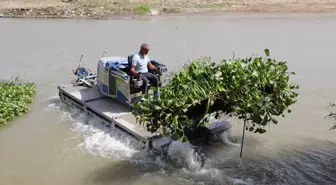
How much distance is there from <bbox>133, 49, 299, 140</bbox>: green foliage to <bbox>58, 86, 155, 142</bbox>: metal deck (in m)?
1.41

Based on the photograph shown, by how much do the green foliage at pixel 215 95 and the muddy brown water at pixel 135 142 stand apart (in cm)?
117

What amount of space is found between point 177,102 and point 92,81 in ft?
18.1

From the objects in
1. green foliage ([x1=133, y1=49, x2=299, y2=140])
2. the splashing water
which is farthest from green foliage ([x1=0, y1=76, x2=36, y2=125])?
green foliage ([x1=133, y1=49, x2=299, y2=140])

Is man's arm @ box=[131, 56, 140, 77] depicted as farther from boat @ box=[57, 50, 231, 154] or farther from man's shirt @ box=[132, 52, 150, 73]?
boat @ box=[57, 50, 231, 154]

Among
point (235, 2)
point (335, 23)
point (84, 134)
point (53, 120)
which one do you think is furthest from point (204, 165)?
point (235, 2)

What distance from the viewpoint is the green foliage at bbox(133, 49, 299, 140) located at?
741 cm

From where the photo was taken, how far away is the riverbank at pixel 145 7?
2898 cm

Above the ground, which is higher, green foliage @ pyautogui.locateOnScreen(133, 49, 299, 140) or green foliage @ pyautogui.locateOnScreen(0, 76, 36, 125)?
green foliage @ pyautogui.locateOnScreen(133, 49, 299, 140)

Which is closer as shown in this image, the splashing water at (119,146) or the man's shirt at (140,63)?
the splashing water at (119,146)

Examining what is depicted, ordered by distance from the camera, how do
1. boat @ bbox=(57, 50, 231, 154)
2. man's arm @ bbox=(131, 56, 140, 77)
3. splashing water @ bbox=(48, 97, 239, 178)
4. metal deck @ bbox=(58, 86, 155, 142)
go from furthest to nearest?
man's arm @ bbox=(131, 56, 140, 77) → metal deck @ bbox=(58, 86, 155, 142) → boat @ bbox=(57, 50, 231, 154) → splashing water @ bbox=(48, 97, 239, 178)

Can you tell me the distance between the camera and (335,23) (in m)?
24.7

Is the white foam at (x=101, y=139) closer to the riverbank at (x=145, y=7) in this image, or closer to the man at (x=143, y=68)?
the man at (x=143, y=68)

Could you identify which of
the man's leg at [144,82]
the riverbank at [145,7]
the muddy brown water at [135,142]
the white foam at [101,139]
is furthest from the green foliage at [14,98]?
the riverbank at [145,7]

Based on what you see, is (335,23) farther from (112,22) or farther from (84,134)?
(84,134)
